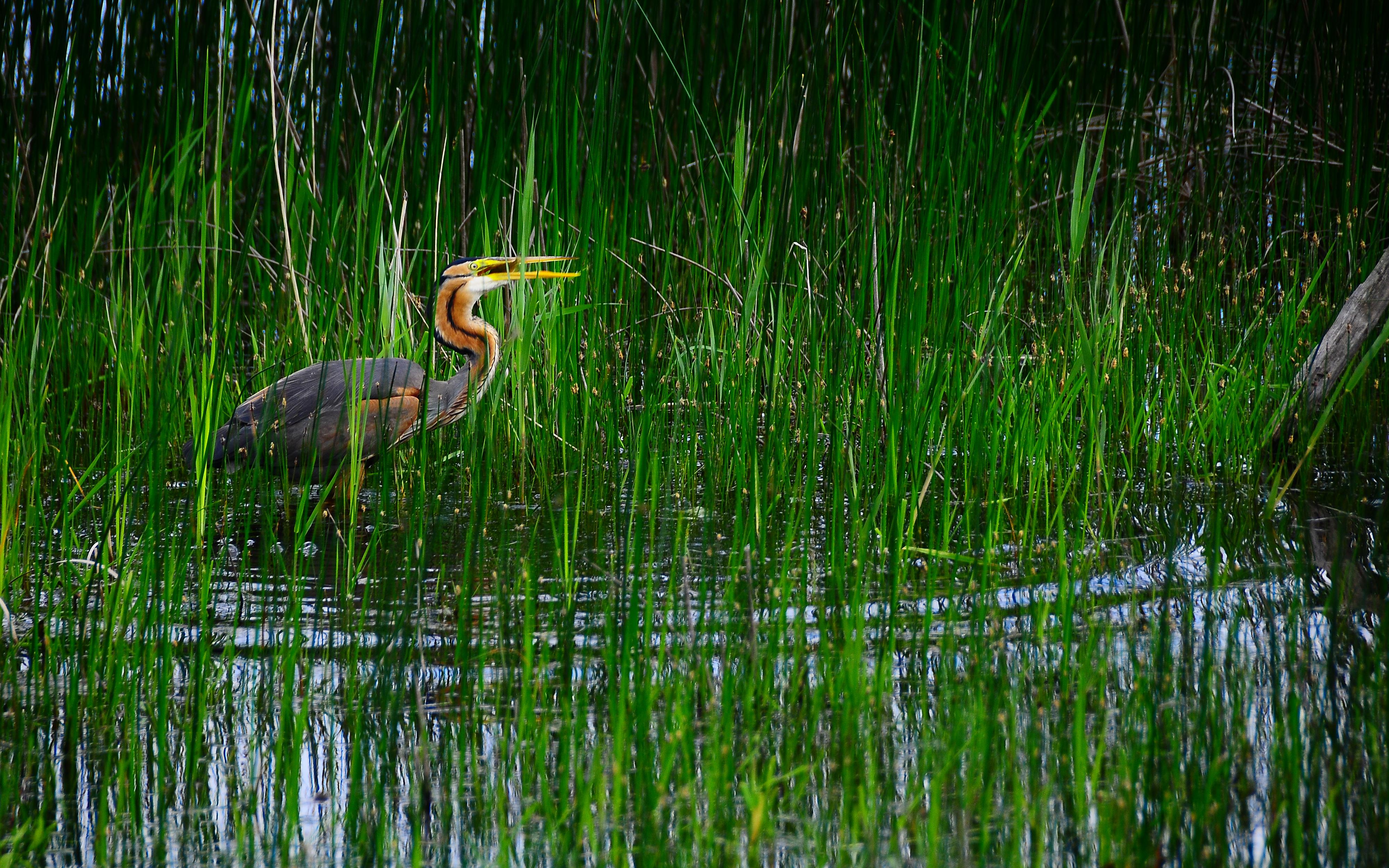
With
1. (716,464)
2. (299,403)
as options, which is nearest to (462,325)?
(299,403)

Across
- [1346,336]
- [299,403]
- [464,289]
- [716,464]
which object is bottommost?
[716,464]

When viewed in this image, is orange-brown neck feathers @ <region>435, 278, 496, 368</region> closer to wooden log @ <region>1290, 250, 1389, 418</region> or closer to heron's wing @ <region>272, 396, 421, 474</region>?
heron's wing @ <region>272, 396, 421, 474</region>

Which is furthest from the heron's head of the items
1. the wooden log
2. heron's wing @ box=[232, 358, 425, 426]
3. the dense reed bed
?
the wooden log

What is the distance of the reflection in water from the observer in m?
1.58

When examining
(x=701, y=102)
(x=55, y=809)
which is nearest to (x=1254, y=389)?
(x=701, y=102)

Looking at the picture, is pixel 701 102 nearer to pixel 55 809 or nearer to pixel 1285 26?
pixel 1285 26

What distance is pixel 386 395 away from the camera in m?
3.88

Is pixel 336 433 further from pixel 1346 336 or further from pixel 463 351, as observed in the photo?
pixel 1346 336

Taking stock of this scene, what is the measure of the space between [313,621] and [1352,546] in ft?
7.61

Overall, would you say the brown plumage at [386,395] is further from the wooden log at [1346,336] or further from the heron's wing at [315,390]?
the wooden log at [1346,336]

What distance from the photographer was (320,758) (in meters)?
1.90

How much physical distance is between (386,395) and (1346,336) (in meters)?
2.90

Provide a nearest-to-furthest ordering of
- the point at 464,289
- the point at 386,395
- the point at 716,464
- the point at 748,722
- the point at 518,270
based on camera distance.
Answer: the point at 748,722
the point at 716,464
the point at 386,395
the point at 518,270
the point at 464,289

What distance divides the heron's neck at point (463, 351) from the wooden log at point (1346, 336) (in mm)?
2544
